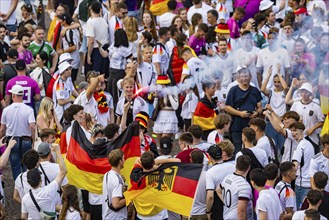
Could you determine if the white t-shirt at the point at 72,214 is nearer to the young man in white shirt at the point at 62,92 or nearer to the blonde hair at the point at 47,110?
the blonde hair at the point at 47,110

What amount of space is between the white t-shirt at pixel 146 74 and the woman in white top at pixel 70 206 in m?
5.83

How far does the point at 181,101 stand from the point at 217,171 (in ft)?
16.5

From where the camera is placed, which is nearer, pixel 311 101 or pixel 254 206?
pixel 254 206

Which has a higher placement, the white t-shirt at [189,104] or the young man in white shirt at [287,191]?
the young man in white shirt at [287,191]

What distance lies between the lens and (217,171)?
14086 mm

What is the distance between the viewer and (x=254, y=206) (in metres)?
14.0

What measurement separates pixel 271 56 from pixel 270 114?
2514 millimetres

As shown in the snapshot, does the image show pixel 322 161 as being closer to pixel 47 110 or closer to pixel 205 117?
pixel 205 117

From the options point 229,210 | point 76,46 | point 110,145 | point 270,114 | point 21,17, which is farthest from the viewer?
point 21,17

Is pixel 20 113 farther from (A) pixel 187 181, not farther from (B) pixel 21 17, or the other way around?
(B) pixel 21 17

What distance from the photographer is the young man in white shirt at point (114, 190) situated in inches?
552

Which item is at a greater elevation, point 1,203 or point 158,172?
point 158,172

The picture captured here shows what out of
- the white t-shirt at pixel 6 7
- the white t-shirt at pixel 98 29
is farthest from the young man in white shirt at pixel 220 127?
the white t-shirt at pixel 6 7

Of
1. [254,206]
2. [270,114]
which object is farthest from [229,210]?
[270,114]
